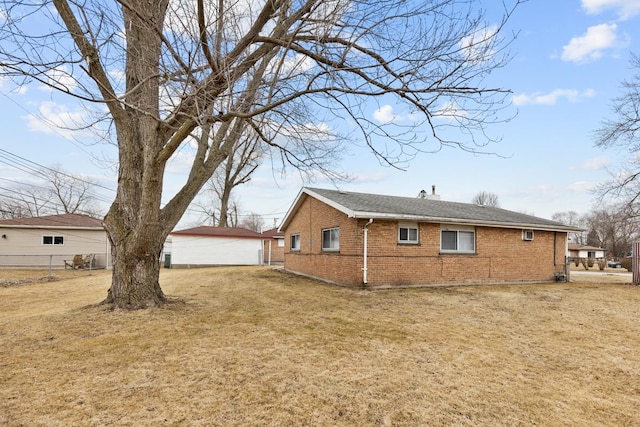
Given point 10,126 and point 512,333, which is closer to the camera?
point 512,333

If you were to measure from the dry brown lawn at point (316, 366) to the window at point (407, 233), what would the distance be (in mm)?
4183

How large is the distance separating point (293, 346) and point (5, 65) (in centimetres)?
458

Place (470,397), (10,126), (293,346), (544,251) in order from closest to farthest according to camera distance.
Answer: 1. (470,397)
2. (293,346)
3. (10,126)
4. (544,251)

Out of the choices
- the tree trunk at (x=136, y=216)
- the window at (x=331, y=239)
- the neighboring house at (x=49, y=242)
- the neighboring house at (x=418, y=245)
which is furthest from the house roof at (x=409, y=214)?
the neighboring house at (x=49, y=242)

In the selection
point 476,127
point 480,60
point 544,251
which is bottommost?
point 544,251

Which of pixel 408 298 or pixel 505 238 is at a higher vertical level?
pixel 505 238

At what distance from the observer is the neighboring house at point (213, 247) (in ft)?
71.2

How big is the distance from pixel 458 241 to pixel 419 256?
6.08ft

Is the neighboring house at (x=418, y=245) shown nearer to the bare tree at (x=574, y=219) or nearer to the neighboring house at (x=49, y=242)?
the neighboring house at (x=49, y=242)

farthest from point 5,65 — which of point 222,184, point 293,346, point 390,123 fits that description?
point 222,184

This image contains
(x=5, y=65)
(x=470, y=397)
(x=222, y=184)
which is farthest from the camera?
(x=222, y=184)

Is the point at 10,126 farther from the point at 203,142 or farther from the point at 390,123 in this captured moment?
the point at 390,123

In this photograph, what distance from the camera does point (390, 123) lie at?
230 inches

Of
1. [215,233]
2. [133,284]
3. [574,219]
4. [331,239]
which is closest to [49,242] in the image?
[215,233]
